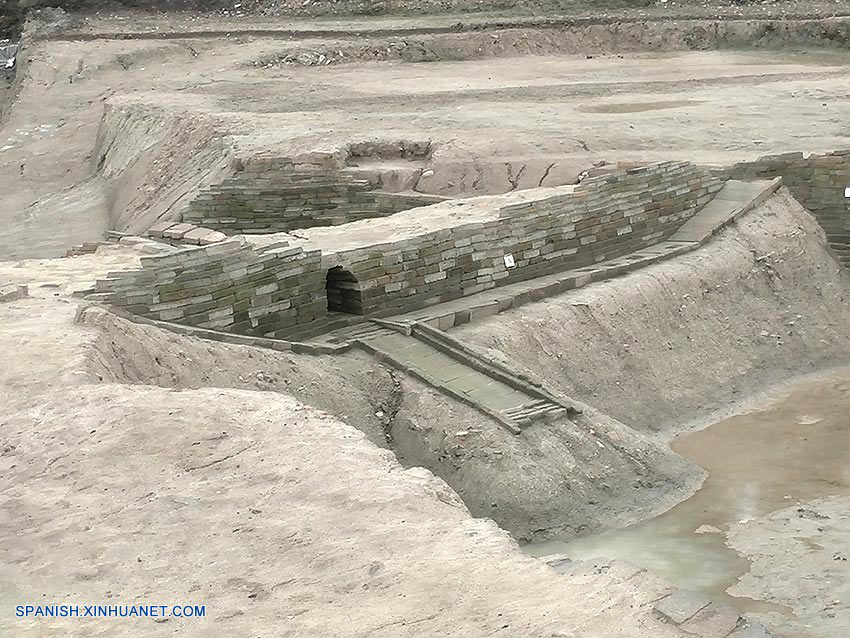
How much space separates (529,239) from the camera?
1426 cm

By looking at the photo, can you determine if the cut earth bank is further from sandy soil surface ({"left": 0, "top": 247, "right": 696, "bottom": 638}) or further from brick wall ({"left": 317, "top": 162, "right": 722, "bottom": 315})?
brick wall ({"left": 317, "top": 162, "right": 722, "bottom": 315})

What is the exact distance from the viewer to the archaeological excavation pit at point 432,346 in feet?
22.0

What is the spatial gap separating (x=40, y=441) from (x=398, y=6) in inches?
880

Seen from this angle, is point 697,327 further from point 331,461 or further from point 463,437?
point 331,461

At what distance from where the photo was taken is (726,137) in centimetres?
1789

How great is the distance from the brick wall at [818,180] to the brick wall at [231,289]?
248 inches

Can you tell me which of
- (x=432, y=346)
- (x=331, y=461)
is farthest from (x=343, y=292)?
(x=331, y=461)

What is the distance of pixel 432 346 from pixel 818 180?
21.6 ft

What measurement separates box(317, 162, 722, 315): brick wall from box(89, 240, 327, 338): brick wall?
1.49 feet

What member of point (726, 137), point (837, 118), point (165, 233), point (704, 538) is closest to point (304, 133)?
point (165, 233)

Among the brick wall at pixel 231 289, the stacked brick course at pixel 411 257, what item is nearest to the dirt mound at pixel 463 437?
the brick wall at pixel 231 289

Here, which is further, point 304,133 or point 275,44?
point 275,44

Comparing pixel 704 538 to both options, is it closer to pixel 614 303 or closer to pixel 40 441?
pixel 614 303

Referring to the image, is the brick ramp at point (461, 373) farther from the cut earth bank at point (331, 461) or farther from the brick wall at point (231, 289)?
the brick wall at point (231, 289)
